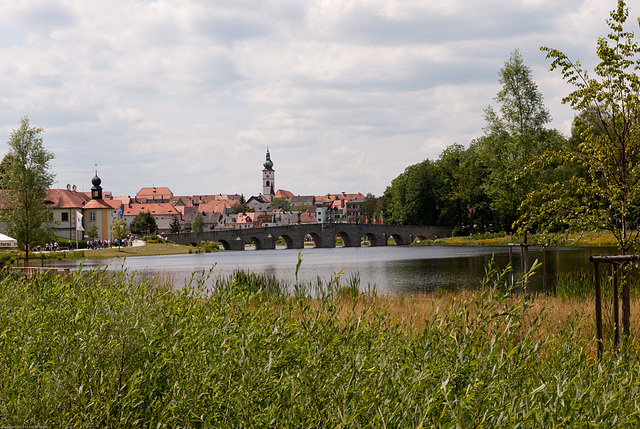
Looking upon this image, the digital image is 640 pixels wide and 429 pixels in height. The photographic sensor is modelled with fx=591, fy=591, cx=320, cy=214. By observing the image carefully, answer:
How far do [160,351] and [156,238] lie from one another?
69.9 meters

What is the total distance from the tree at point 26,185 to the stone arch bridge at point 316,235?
33.4 m

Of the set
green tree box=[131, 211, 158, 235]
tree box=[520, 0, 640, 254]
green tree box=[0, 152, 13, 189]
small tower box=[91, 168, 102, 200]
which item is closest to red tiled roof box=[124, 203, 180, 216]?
green tree box=[131, 211, 158, 235]

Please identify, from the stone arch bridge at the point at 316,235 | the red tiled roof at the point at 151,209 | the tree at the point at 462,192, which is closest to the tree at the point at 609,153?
the tree at the point at 462,192

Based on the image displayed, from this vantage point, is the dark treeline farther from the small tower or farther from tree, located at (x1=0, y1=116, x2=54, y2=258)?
the small tower

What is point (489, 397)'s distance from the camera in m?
3.15

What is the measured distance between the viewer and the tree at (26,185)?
3644cm

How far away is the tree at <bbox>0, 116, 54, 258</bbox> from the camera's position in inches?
1435

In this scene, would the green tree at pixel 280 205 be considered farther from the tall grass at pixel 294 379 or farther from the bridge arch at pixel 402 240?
the tall grass at pixel 294 379

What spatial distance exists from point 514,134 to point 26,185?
31.6 meters

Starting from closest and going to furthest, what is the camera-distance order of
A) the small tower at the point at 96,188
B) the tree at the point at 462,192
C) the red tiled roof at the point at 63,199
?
1. the tree at the point at 462,192
2. the red tiled roof at the point at 63,199
3. the small tower at the point at 96,188

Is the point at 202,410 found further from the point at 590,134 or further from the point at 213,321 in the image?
the point at 590,134

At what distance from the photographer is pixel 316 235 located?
277ft

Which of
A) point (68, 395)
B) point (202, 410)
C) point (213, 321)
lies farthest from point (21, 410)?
point (213, 321)

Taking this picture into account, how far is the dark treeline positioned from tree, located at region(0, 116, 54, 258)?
28.5 metres
